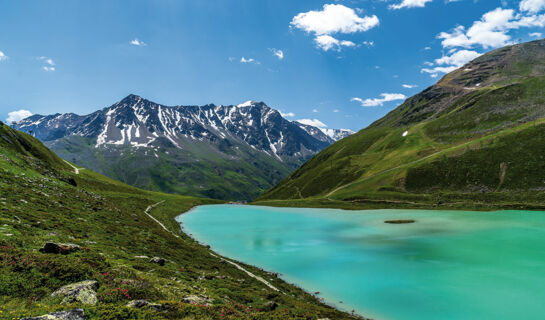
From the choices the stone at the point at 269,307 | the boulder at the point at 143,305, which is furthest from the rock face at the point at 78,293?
the stone at the point at 269,307

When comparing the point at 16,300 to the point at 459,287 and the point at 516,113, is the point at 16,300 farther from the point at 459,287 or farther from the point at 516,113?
the point at 516,113

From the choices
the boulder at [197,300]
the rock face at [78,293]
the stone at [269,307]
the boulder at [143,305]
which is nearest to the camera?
the rock face at [78,293]

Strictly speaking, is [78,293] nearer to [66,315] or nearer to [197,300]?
[66,315]

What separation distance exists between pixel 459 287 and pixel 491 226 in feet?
152

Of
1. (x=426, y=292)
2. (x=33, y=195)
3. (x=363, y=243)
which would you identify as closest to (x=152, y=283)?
(x=426, y=292)

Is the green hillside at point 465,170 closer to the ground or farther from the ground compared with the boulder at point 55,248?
farther from the ground

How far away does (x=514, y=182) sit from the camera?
11475cm

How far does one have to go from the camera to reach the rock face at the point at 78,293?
13.3 meters

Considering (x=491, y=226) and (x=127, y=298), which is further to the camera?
(x=491, y=226)

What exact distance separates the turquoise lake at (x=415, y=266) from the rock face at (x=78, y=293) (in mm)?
21040

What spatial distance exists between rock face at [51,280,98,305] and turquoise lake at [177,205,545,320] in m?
21.0

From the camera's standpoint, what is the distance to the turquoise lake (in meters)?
24.7

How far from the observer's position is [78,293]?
13.8 meters

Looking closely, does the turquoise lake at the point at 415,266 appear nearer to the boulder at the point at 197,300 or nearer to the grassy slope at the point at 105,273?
the grassy slope at the point at 105,273
